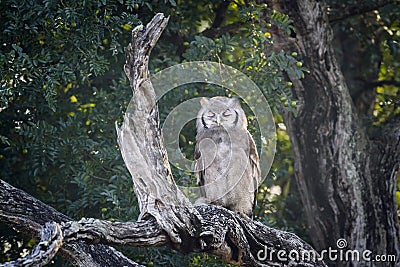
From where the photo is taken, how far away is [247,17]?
17.4 ft

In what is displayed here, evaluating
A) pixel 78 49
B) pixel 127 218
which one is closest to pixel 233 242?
pixel 127 218

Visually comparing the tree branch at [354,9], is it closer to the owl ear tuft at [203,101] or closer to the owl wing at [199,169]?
the owl ear tuft at [203,101]

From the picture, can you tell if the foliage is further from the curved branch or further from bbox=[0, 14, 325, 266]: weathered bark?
the curved branch

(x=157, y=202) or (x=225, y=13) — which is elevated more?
(x=225, y=13)

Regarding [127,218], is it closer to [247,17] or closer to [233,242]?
[233,242]

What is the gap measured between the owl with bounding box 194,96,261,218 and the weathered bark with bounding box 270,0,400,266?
1.03m

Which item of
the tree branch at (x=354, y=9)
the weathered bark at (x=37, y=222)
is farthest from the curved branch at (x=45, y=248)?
the tree branch at (x=354, y=9)

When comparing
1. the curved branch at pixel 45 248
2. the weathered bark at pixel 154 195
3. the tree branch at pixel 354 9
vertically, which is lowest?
the curved branch at pixel 45 248

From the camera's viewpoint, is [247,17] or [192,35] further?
[192,35]

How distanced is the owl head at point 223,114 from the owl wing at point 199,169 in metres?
0.21

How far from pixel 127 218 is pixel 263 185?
4.50ft

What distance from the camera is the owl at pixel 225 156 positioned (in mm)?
4922

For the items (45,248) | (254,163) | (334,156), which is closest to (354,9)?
(334,156)

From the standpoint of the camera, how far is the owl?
492 cm
